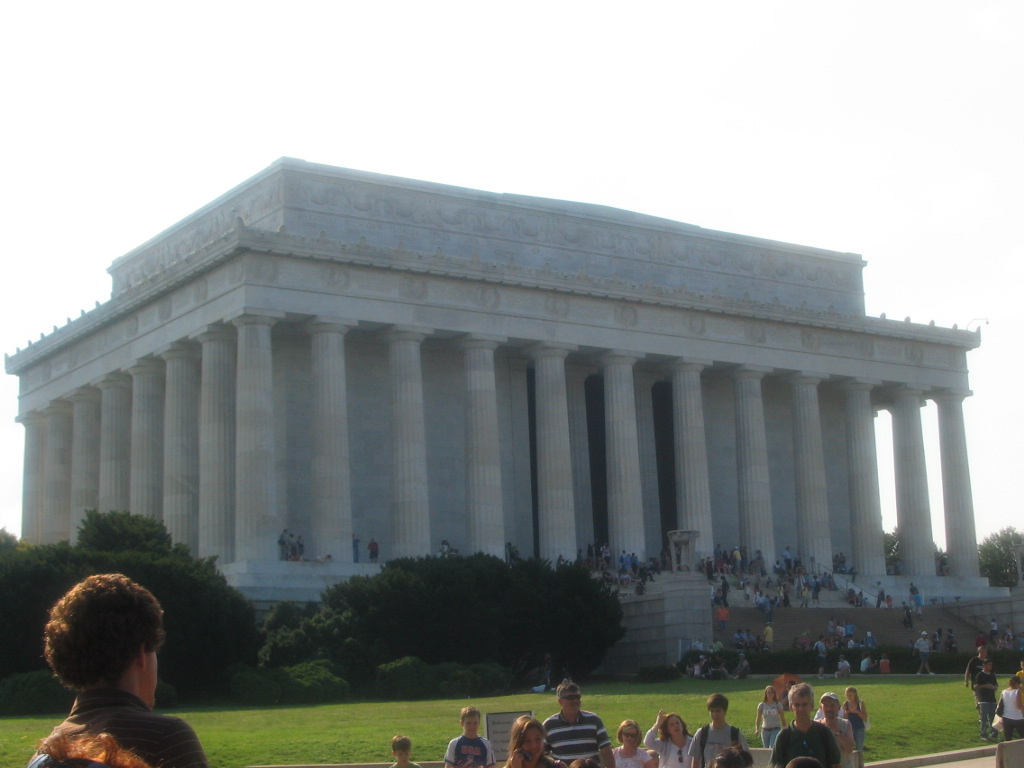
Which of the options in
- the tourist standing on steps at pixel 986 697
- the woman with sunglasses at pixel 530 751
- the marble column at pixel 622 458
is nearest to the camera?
the woman with sunglasses at pixel 530 751

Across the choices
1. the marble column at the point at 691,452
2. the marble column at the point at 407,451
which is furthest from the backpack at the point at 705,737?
the marble column at the point at 691,452

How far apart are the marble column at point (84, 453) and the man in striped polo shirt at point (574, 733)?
71220mm

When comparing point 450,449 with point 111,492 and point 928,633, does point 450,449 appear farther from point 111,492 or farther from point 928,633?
point 928,633

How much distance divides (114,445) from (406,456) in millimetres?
17343

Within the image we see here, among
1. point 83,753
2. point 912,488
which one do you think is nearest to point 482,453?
point 912,488

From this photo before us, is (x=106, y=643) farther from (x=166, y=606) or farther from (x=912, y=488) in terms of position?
(x=912, y=488)

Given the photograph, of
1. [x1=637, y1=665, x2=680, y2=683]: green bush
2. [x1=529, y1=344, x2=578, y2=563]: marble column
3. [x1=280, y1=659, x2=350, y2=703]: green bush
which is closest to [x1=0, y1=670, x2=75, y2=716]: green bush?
[x1=280, y1=659, x2=350, y2=703]: green bush

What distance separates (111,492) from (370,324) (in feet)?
57.6

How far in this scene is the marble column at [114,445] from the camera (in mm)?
82062

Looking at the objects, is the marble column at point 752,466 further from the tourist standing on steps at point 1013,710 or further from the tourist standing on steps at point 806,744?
the tourist standing on steps at point 806,744

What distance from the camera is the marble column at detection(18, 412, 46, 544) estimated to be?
292 feet

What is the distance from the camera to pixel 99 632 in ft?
22.2

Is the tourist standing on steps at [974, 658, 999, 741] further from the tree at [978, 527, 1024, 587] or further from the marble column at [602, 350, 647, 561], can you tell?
the tree at [978, 527, 1024, 587]

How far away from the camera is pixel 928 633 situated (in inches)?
2778
